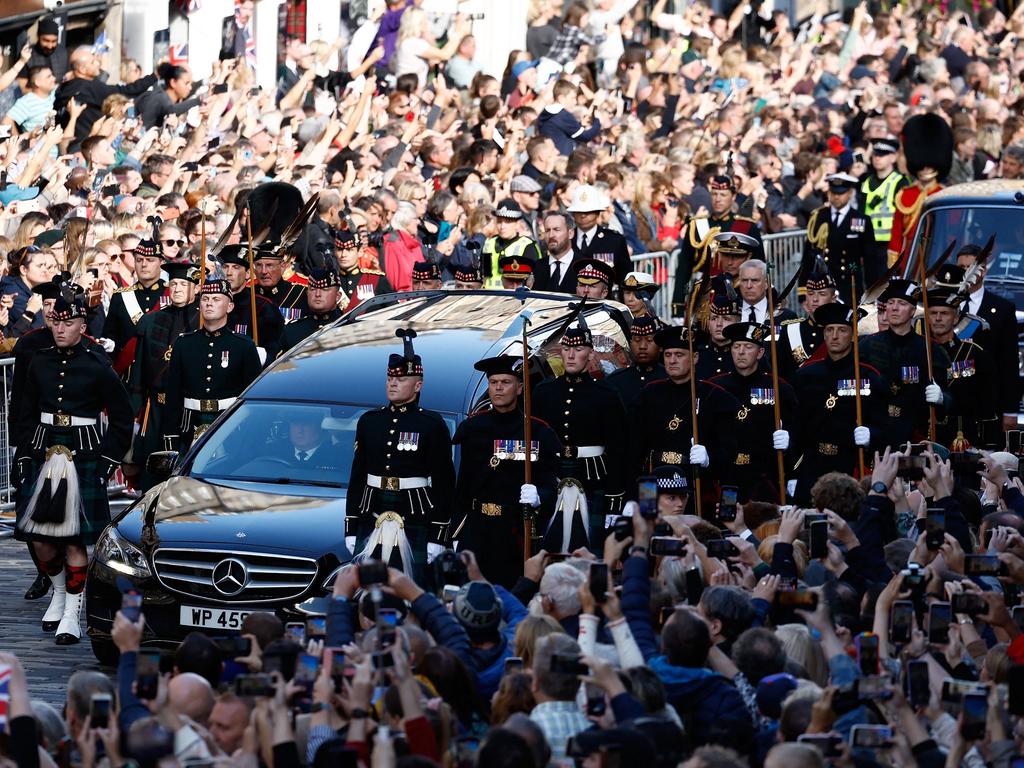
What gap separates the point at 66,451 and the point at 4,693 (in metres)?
5.58

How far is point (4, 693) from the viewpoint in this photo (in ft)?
25.3

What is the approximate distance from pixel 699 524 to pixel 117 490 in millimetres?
7165

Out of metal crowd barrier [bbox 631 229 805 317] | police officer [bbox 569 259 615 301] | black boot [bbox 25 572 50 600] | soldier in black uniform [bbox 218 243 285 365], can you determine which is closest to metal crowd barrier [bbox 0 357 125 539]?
soldier in black uniform [bbox 218 243 285 365]

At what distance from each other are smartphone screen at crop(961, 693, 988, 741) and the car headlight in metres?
5.68

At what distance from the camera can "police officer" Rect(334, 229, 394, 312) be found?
55.5 feet

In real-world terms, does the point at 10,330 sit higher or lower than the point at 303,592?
higher

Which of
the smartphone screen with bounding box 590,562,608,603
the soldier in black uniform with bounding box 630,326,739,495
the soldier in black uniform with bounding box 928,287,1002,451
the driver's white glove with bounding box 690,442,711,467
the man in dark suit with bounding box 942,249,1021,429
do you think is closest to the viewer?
the smartphone screen with bounding box 590,562,608,603

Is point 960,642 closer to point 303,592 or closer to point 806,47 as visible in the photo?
point 303,592

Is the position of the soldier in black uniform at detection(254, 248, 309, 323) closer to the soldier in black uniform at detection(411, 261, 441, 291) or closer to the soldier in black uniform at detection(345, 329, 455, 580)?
the soldier in black uniform at detection(411, 261, 441, 291)

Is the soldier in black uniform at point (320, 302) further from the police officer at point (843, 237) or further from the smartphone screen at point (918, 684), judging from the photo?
the smartphone screen at point (918, 684)

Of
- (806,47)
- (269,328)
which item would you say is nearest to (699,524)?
(269,328)

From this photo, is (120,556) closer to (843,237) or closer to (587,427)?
(587,427)

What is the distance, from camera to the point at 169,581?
11.6m

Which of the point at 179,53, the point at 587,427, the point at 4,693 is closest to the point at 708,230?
the point at 587,427
